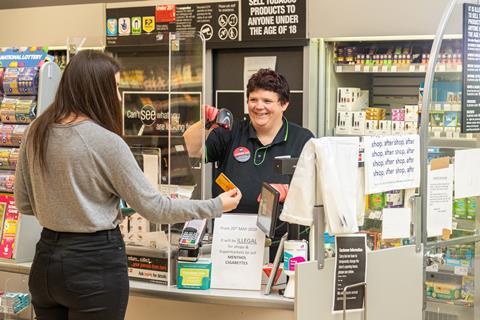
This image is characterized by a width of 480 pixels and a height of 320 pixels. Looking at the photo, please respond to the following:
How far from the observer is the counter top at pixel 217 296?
2863mm

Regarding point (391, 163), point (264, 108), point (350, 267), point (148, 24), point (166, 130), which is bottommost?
point (350, 267)

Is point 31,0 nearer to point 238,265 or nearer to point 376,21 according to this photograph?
point 376,21

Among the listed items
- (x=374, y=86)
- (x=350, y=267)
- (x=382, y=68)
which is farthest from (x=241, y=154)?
(x=374, y=86)

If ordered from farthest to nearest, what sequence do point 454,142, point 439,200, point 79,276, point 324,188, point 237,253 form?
point 454,142 < point 439,200 < point 237,253 < point 324,188 < point 79,276

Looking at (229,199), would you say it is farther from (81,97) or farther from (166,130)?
(81,97)

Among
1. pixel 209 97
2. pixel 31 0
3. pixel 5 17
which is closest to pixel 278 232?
pixel 209 97

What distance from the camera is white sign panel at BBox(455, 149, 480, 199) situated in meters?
3.62

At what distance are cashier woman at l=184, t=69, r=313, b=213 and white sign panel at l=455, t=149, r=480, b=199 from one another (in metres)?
0.82

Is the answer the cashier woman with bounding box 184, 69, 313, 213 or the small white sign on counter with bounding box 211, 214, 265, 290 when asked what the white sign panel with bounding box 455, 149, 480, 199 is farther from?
the small white sign on counter with bounding box 211, 214, 265, 290

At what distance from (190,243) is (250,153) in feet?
3.19

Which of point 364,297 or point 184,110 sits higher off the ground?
point 184,110

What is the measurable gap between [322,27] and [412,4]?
2.30ft

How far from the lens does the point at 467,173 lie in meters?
3.69

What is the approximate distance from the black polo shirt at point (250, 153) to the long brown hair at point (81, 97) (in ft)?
4.56
